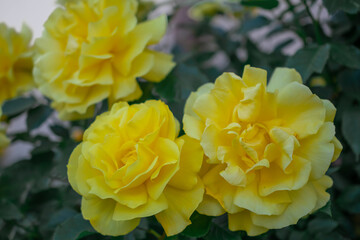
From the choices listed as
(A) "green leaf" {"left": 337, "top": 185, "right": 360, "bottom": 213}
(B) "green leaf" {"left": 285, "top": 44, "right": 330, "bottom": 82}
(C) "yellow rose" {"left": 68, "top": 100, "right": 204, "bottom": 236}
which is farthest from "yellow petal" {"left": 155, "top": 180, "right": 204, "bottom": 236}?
(A) "green leaf" {"left": 337, "top": 185, "right": 360, "bottom": 213}

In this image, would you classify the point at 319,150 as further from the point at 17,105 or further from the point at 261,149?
the point at 17,105

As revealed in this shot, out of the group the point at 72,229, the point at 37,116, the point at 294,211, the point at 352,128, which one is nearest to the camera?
the point at 294,211

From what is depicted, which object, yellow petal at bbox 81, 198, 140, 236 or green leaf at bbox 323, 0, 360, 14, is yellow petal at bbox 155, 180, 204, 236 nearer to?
yellow petal at bbox 81, 198, 140, 236

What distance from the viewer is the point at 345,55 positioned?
549mm

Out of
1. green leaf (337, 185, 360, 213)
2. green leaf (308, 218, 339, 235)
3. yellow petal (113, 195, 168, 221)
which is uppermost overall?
yellow petal (113, 195, 168, 221)

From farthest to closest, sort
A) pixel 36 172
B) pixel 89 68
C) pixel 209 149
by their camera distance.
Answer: pixel 36 172 < pixel 89 68 < pixel 209 149

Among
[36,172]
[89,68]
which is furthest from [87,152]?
[36,172]

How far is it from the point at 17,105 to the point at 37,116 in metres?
0.05

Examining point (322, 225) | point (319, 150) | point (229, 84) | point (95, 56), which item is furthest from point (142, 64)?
point (322, 225)

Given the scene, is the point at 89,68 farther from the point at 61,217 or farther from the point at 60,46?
the point at 61,217

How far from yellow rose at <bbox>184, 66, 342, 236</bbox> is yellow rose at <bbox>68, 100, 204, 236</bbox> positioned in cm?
2

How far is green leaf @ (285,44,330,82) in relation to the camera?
506mm

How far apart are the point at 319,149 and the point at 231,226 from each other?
0.13m

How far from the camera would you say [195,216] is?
404mm
